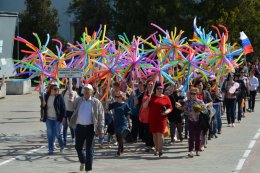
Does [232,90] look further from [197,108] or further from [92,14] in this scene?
[92,14]

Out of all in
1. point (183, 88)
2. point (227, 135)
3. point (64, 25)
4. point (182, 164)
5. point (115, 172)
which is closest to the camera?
point (115, 172)

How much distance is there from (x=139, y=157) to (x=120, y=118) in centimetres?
96

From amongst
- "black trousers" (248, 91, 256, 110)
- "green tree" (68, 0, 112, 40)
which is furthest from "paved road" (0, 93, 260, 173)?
"green tree" (68, 0, 112, 40)

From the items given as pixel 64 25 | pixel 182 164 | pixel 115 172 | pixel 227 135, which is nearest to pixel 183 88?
pixel 227 135

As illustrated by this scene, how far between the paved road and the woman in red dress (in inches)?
20.1

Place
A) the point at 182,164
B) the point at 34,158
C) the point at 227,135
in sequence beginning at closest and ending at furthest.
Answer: the point at 182,164
the point at 34,158
the point at 227,135

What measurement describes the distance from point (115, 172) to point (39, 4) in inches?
1308

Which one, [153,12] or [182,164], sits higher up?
[153,12]

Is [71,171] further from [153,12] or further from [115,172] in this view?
[153,12]

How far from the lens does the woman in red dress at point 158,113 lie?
14.4 meters

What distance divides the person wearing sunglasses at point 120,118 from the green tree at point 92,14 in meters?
34.2

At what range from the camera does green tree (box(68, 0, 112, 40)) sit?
49.1 m

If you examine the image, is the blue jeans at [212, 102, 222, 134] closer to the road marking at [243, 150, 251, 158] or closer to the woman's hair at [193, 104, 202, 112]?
the road marking at [243, 150, 251, 158]

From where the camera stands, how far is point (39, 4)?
44.5 metres
